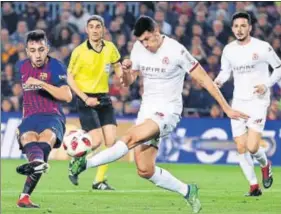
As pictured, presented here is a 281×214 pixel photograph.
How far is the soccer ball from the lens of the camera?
461 inches

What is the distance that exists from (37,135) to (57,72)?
29.3 inches

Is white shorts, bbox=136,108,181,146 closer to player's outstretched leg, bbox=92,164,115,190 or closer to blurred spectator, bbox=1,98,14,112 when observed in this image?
player's outstretched leg, bbox=92,164,115,190

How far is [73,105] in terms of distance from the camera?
2302 cm

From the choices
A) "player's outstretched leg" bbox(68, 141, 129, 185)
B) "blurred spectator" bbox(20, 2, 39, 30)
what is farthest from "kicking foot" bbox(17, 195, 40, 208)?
"blurred spectator" bbox(20, 2, 39, 30)

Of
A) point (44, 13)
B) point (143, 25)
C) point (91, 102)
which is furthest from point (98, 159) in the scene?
point (44, 13)

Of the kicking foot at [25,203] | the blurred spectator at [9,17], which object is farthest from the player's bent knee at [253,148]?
the blurred spectator at [9,17]

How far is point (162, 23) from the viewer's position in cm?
2388

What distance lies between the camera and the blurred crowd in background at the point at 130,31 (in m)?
22.4

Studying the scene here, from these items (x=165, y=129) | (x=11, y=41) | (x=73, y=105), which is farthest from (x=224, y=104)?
(x=11, y=41)

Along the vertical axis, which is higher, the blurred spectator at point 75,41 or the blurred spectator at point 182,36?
the blurred spectator at point 182,36

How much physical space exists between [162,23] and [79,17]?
2.18 meters

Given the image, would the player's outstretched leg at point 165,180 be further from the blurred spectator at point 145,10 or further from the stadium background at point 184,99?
the blurred spectator at point 145,10

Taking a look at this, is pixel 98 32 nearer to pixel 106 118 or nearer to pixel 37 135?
pixel 106 118

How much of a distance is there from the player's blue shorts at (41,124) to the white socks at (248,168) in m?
3.22
